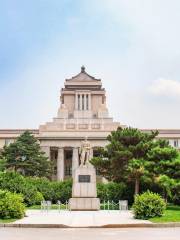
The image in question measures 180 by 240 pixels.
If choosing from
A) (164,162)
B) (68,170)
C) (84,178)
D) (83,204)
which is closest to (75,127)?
(68,170)

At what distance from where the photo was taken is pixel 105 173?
35.6 meters

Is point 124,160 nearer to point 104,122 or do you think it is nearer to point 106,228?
point 106,228

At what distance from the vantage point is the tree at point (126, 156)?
30.7m

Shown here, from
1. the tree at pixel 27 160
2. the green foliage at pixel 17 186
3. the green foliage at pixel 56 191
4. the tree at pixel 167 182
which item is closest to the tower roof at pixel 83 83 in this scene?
the tree at pixel 27 160

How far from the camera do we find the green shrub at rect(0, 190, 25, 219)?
656 inches

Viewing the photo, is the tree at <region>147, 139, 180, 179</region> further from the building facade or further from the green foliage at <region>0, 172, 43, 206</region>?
the building facade

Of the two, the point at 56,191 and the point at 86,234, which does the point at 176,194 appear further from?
the point at 86,234

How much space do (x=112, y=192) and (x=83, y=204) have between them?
9872 millimetres

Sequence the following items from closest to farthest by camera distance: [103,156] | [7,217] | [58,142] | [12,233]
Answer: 1. [12,233]
2. [7,217]
3. [103,156]
4. [58,142]

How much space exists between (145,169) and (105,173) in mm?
6143

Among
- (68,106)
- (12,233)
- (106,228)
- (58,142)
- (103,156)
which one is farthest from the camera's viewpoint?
(68,106)

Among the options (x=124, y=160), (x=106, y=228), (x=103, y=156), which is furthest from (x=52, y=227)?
(x=103, y=156)

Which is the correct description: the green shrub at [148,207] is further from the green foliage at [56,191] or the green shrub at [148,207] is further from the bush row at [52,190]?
the green foliage at [56,191]

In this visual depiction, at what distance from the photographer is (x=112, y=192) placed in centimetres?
3462
